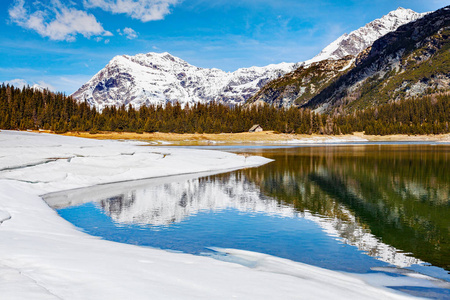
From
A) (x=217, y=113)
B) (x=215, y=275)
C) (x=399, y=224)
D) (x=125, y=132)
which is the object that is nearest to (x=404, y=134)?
(x=217, y=113)

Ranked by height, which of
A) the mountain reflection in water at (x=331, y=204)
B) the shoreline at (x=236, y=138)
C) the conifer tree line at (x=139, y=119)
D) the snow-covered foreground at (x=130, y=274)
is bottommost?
the mountain reflection in water at (x=331, y=204)

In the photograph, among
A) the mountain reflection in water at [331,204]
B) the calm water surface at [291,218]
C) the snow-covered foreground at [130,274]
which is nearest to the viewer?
the snow-covered foreground at [130,274]

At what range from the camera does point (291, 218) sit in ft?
60.0

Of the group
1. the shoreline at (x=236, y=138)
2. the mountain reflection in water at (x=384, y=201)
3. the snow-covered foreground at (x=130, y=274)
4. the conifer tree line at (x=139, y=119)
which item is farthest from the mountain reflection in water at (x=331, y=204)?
the conifer tree line at (x=139, y=119)

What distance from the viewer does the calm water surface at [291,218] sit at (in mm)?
12414

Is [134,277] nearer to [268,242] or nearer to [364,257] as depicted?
[268,242]

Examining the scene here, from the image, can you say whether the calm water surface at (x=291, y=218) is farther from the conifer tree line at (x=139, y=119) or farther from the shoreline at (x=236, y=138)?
the conifer tree line at (x=139, y=119)

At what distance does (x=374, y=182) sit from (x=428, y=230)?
16652mm

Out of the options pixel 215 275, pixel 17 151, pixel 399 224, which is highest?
pixel 17 151

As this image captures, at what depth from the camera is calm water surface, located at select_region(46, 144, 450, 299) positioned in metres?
12.4

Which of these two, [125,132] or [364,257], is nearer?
[364,257]

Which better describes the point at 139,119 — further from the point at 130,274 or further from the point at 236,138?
the point at 130,274

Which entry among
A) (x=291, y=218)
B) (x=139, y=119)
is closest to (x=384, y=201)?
(x=291, y=218)

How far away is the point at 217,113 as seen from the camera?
19412cm
